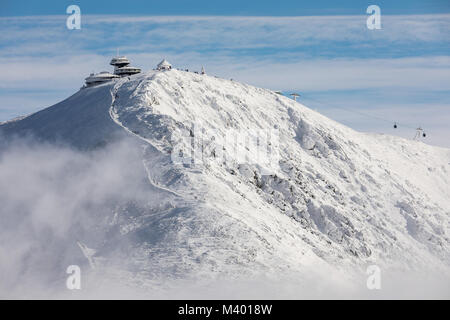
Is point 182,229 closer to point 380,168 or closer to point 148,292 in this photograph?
point 148,292

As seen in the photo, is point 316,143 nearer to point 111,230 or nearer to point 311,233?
point 311,233

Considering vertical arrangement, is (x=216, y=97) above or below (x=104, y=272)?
above

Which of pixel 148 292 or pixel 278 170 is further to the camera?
pixel 278 170

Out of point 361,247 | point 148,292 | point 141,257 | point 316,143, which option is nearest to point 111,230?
point 141,257

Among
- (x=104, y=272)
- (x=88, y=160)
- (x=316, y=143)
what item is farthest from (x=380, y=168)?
(x=104, y=272)

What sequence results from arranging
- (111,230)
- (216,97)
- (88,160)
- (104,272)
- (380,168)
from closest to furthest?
(104,272) < (111,230) < (88,160) < (216,97) < (380,168)

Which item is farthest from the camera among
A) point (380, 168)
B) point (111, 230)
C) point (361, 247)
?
point (380, 168)

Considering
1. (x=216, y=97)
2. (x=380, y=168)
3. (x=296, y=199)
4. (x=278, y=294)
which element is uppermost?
(x=216, y=97)
